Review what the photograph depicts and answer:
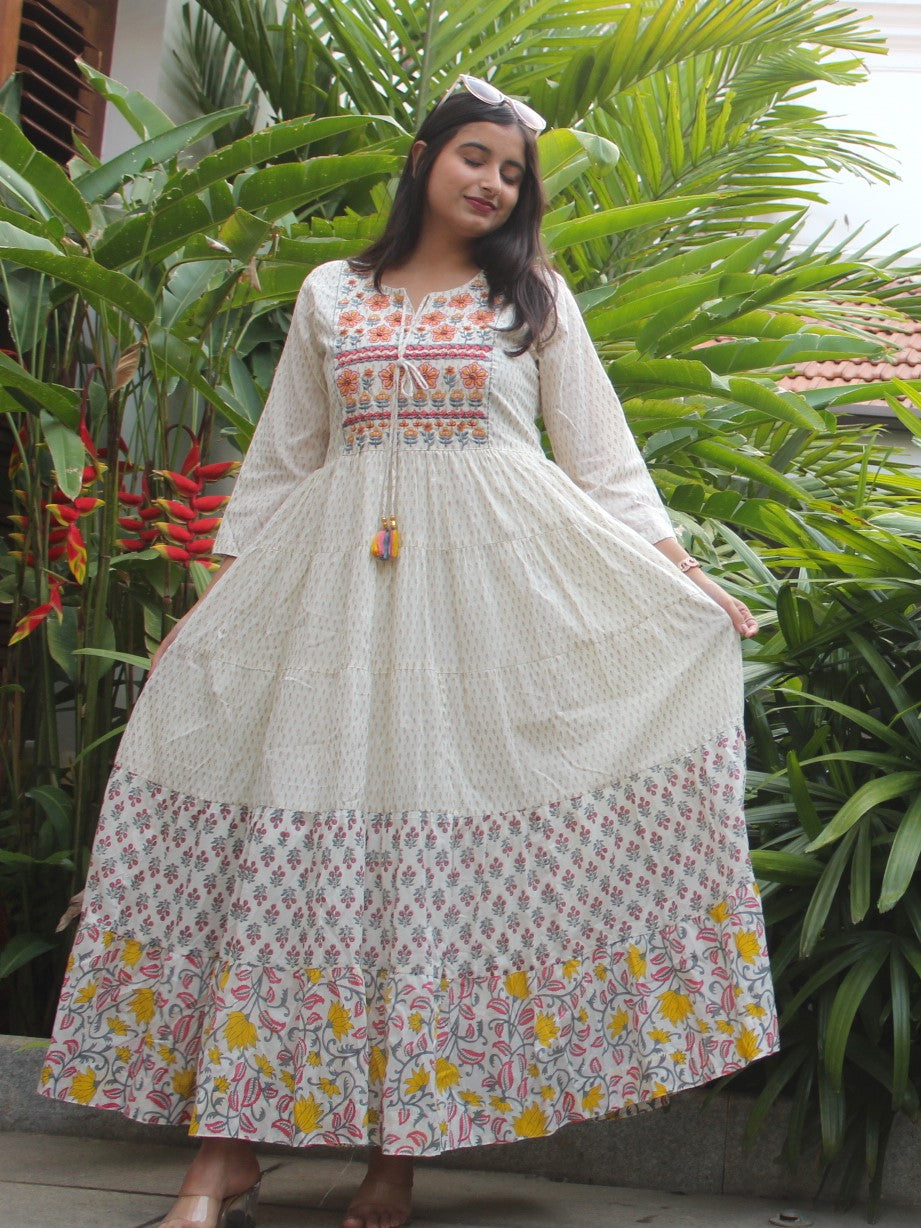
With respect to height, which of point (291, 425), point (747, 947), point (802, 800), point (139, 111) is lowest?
point (747, 947)

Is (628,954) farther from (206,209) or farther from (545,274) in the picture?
(206,209)

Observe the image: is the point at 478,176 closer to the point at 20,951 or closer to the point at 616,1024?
the point at 616,1024

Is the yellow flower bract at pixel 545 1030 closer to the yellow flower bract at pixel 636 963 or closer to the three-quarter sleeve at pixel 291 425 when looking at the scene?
the yellow flower bract at pixel 636 963

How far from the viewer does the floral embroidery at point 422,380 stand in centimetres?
224

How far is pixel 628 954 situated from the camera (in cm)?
207

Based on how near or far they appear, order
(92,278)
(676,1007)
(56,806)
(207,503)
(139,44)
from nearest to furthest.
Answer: (676,1007), (92,278), (56,806), (207,503), (139,44)

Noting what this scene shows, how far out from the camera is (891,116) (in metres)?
11.3

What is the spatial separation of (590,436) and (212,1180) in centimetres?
128

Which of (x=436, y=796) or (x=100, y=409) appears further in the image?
(x=100, y=409)

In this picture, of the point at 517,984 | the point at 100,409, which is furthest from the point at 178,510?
the point at 517,984

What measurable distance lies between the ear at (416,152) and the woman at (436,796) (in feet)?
0.34

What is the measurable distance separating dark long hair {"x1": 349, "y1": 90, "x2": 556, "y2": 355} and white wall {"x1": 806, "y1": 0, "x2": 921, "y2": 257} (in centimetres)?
947

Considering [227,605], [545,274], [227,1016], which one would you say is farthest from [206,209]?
[227,1016]

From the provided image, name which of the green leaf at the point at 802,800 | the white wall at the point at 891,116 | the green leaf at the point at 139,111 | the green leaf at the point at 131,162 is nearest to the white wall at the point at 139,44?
the green leaf at the point at 139,111
